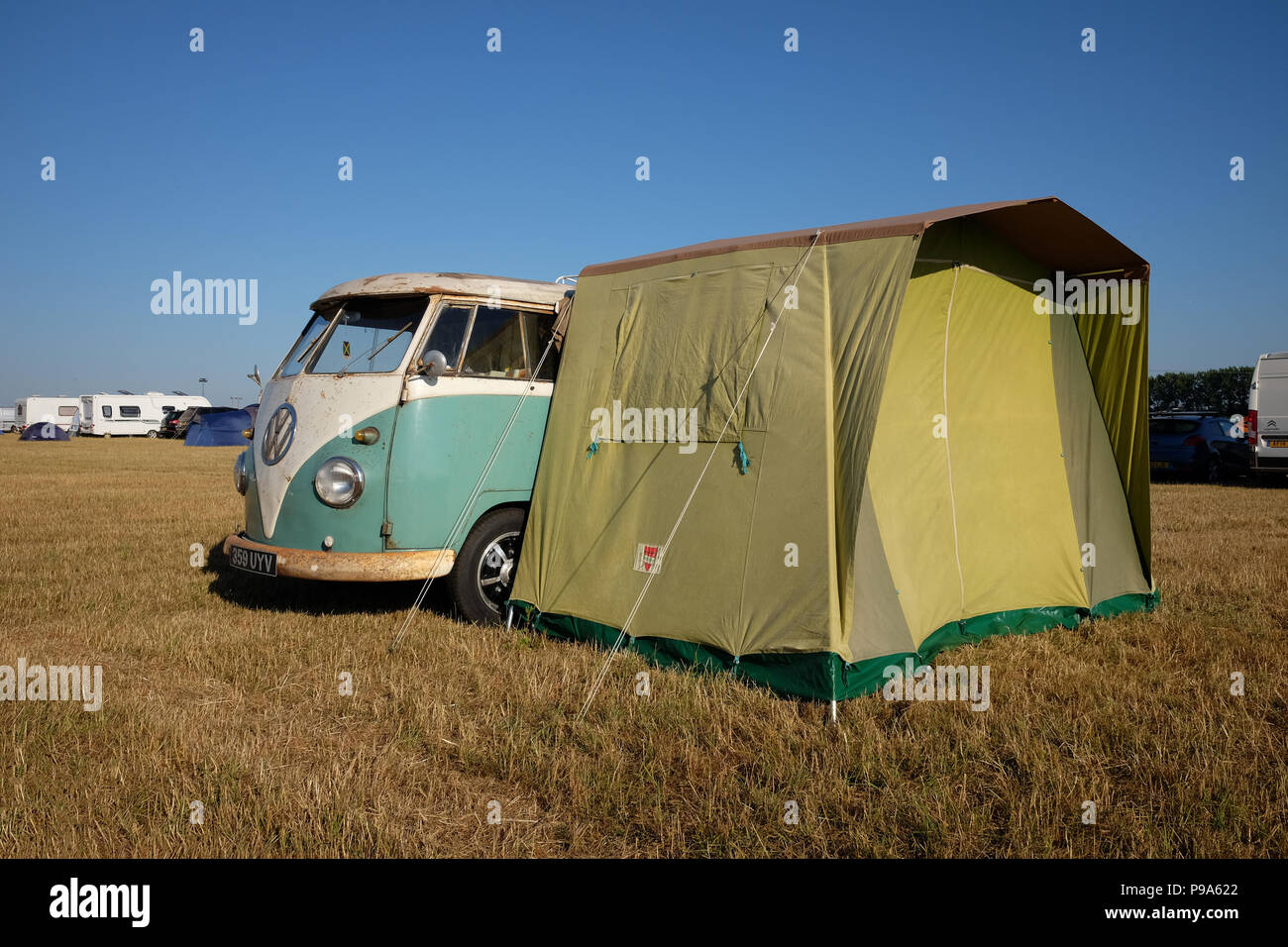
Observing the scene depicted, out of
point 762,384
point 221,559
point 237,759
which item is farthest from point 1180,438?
point 237,759

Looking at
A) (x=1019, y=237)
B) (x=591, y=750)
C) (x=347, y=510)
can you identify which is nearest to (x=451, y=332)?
(x=347, y=510)

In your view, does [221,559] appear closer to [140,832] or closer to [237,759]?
[237,759]

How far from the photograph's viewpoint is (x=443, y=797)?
140 inches

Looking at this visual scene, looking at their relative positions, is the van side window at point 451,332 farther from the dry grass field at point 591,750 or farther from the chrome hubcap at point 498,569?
the dry grass field at point 591,750

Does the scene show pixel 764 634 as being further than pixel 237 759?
Yes

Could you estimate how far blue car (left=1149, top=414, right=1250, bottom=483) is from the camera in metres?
17.5

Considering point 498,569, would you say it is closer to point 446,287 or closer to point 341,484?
point 341,484

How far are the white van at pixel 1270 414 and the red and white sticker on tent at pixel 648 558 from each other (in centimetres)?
1517

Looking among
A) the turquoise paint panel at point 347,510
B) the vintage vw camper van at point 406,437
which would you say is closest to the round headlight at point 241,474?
the vintage vw camper van at point 406,437

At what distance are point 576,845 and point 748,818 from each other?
24.9 inches

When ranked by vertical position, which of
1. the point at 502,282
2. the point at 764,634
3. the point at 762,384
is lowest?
the point at 764,634

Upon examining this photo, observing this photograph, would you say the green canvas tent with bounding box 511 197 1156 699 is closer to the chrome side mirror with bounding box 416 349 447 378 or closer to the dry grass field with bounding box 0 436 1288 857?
the dry grass field with bounding box 0 436 1288 857

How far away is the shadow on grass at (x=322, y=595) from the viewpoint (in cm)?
652

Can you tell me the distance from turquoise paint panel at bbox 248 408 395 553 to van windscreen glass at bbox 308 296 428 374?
1.50 ft
